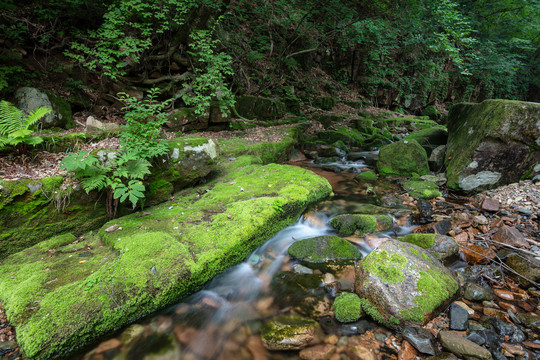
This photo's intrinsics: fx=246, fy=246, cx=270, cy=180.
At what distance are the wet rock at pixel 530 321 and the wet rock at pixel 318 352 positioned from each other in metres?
2.30

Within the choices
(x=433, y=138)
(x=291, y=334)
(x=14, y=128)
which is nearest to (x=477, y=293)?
(x=291, y=334)

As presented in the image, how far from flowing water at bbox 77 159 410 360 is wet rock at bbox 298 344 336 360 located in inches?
4.8

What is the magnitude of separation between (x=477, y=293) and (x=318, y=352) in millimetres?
2375

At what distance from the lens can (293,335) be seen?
2.92 m

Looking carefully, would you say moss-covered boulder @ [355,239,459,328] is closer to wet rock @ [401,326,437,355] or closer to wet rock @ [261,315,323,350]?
wet rock @ [401,326,437,355]

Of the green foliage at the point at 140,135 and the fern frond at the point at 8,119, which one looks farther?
the green foliage at the point at 140,135

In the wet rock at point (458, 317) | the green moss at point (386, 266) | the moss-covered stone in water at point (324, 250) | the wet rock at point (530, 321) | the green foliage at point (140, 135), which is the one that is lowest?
the moss-covered stone in water at point (324, 250)

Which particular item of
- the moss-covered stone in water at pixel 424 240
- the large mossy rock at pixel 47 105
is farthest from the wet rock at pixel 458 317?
the large mossy rock at pixel 47 105

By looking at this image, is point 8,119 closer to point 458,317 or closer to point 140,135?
point 140,135

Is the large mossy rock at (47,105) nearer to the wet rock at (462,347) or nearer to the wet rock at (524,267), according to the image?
the wet rock at (462,347)

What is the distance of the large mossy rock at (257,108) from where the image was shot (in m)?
11.2

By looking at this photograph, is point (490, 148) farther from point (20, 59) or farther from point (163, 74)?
point (20, 59)

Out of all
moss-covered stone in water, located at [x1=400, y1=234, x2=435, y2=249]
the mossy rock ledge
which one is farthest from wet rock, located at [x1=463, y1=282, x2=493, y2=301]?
the mossy rock ledge

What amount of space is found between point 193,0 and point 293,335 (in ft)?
29.9
